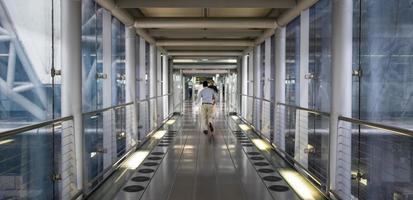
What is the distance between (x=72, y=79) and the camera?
10.0 feet

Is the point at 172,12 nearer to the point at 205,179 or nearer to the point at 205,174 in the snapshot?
the point at 205,174

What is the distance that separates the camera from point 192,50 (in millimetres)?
9359

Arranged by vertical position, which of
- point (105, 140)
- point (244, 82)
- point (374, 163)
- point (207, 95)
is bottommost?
point (374, 163)

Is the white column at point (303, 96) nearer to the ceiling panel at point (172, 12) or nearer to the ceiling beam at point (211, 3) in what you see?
the ceiling beam at point (211, 3)

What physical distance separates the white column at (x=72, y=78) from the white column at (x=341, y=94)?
1.74 m

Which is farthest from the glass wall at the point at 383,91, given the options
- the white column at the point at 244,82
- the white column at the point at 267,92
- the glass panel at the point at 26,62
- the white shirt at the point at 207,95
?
the white column at the point at 244,82

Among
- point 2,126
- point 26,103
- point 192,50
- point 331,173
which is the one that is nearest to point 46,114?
point 26,103

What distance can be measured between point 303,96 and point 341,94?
152cm

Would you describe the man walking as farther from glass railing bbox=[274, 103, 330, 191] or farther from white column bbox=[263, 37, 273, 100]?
glass railing bbox=[274, 103, 330, 191]

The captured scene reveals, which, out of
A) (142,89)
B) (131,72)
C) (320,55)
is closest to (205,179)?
(320,55)

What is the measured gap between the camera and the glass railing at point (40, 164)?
9.39 ft

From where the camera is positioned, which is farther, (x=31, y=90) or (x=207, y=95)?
(x=207, y=95)

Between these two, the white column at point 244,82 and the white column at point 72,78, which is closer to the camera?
the white column at point 72,78

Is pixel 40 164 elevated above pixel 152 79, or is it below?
below
